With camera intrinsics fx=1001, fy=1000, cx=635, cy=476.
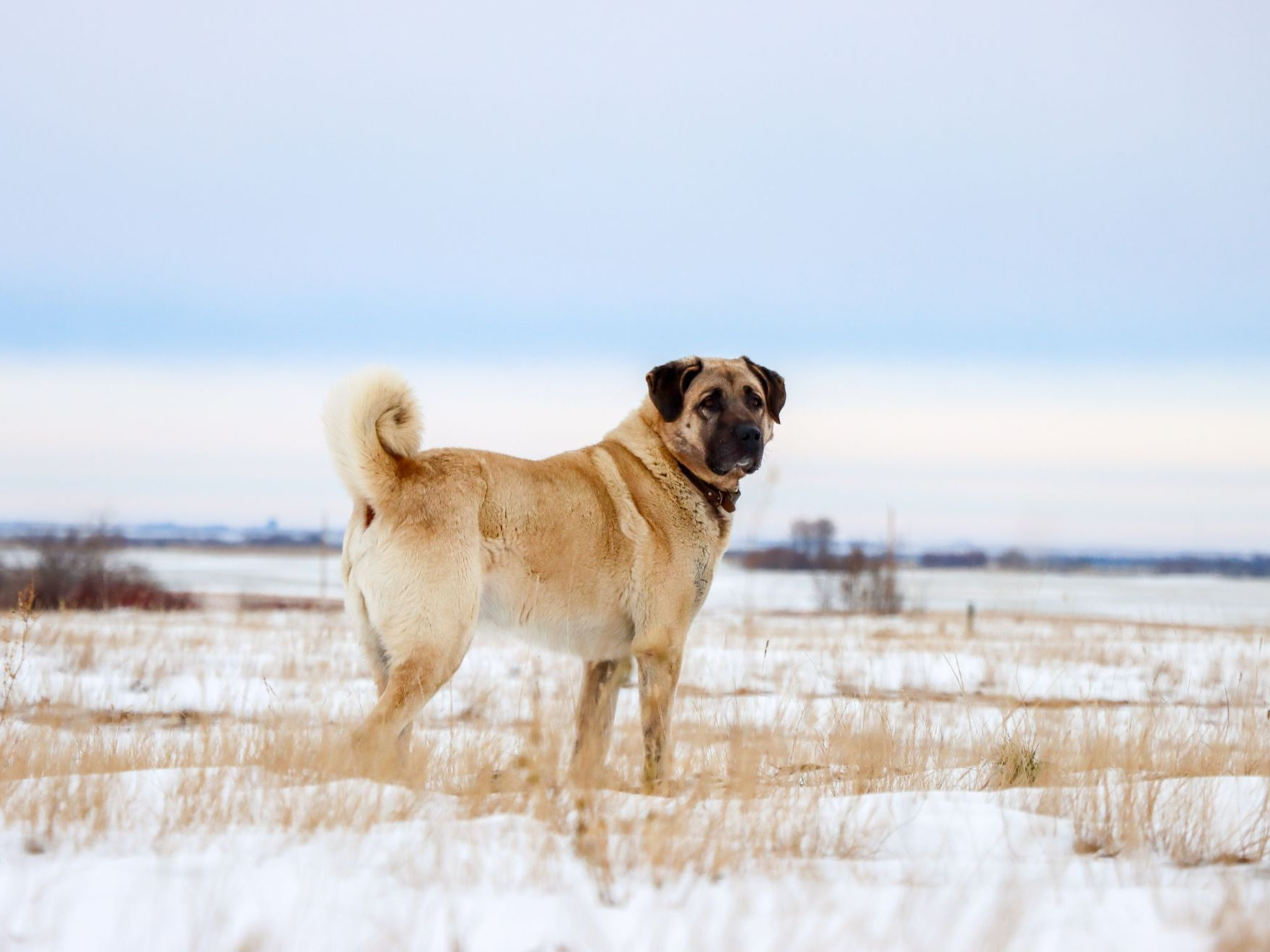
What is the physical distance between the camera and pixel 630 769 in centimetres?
436

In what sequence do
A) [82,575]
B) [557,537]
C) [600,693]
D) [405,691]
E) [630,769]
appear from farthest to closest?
[82,575], [600,693], [557,537], [630,769], [405,691]

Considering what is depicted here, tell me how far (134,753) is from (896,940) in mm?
3237

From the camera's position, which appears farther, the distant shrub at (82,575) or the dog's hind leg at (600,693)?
the distant shrub at (82,575)

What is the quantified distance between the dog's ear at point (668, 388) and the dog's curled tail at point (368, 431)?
4.98 ft

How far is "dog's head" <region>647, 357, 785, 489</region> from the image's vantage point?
5.41m

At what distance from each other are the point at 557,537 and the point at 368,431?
3.32ft

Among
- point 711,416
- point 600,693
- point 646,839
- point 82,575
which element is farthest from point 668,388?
point 82,575

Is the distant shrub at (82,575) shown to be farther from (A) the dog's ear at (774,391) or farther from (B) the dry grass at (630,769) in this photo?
(A) the dog's ear at (774,391)

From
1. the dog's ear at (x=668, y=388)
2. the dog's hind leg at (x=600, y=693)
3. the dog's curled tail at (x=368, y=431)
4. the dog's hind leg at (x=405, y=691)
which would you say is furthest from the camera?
the dog's ear at (x=668, y=388)

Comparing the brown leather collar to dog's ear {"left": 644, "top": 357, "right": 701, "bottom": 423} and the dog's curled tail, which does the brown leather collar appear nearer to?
dog's ear {"left": 644, "top": 357, "right": 701, "bottom": 423}

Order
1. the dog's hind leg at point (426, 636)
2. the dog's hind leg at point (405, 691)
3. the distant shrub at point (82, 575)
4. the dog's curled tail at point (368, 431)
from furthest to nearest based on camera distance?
the distant shrub at point (82, 575) → the dog's curled tail at point (368, 431) → the dog's hind leg at point (426, 636) → the dog's hind leg at point (405, 691)

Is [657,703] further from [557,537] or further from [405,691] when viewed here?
[405,691]

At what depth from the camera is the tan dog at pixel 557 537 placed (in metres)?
4.34

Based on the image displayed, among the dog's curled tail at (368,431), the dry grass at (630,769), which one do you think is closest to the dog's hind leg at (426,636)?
the dry grass at (630,769)
